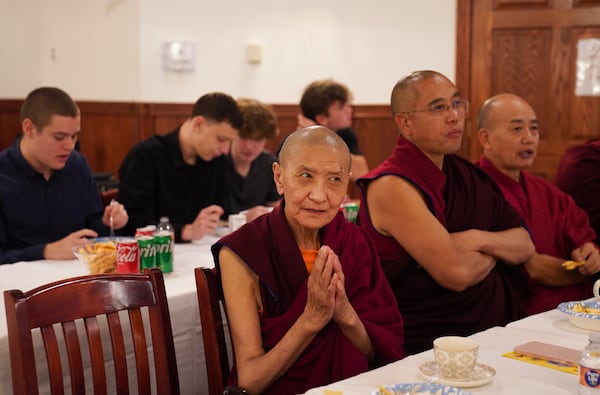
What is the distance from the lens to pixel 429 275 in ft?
7.82

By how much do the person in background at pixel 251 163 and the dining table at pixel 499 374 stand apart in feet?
6.72

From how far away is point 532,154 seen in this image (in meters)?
2.84

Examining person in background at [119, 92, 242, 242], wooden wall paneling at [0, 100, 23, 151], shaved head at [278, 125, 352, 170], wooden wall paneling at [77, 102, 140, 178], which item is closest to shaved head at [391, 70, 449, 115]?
shaved head at [278, 125, 352, 170]

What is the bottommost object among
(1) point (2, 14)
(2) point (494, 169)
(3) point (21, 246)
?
(3) point (21, 246)

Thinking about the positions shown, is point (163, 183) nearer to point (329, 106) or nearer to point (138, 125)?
point (329, 106)

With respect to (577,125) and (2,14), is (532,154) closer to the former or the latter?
(577,125)

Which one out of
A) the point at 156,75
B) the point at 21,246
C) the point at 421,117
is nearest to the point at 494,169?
the point at 421,117

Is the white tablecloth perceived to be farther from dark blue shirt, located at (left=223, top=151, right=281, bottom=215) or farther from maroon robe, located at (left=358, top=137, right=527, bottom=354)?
dark blue shirt, located at (left=223, top=151, right=281, bottom=215)

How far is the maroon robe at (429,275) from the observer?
A: 237 centimetres

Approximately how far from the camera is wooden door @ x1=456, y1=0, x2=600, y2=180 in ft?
16.3

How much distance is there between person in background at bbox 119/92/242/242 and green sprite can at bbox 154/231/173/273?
0.76 meters

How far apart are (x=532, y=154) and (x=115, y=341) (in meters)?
1.82

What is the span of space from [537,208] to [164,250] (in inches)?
55.8

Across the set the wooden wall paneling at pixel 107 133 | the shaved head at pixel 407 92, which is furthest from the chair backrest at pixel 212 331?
the wooden wall paneling at pixel 107 133
